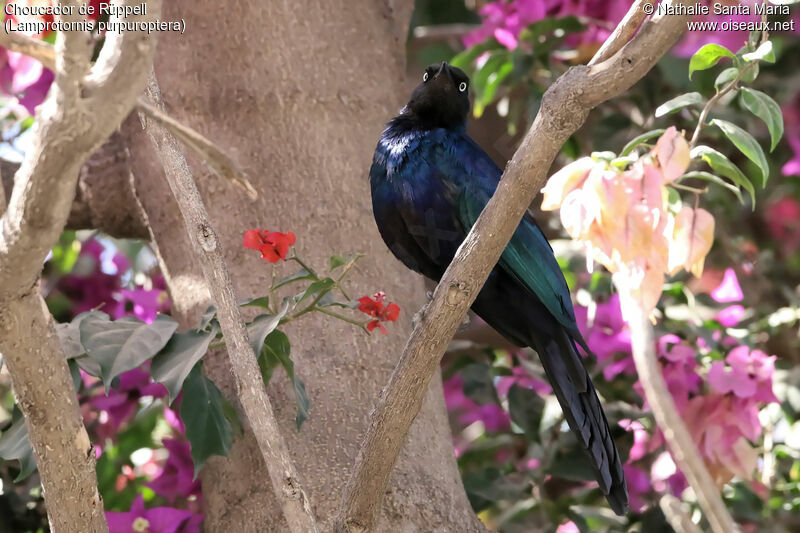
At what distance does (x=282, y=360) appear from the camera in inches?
69.1

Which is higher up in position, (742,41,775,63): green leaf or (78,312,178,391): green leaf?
(742,41,775,63): green leaf

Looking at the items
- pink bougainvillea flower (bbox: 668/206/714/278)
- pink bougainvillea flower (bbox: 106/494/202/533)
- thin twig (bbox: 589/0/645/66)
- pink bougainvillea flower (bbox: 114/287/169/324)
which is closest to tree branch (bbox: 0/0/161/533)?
thin twig (bbox: 589/0/645/66)

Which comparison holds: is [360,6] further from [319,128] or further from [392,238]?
[392,238]

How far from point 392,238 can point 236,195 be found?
355mm

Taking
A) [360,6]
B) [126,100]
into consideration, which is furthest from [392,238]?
[126,100]

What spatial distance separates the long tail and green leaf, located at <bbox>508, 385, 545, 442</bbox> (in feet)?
1.26

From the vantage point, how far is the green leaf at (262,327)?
5.43 feet

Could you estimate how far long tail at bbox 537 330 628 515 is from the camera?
6.64 ft

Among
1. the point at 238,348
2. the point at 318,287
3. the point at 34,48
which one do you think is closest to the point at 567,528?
the point at 318,287

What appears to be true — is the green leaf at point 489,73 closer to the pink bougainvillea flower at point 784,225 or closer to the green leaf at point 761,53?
the green leaf at point 761,53

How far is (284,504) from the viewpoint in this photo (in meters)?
1.39

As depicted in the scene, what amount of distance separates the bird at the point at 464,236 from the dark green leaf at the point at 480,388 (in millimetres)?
340

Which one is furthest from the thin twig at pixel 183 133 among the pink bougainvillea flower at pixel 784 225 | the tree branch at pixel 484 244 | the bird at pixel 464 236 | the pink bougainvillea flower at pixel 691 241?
the pink bougainvillea flower at pixel 784 225

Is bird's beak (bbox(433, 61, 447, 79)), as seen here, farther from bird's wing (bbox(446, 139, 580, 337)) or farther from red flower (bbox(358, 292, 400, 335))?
red flower (bbox(358, 292, 400, 335))
